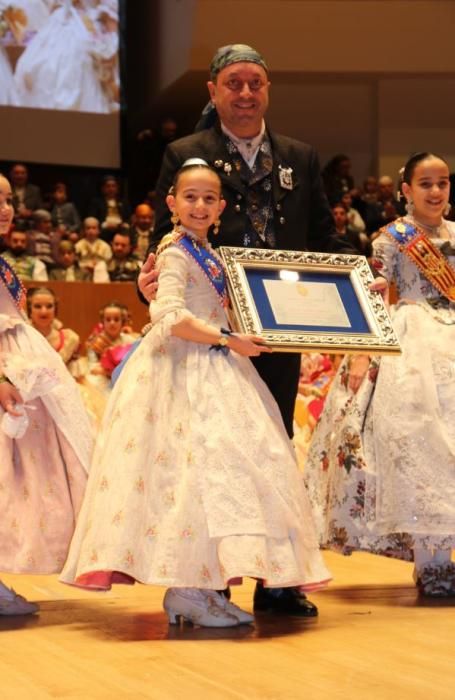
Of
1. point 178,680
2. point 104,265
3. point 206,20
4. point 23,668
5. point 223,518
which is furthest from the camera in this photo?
point 206,20

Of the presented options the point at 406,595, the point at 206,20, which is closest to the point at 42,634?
the point at 406,595

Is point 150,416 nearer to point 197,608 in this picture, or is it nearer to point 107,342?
point 197,608

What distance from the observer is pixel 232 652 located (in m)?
2.77

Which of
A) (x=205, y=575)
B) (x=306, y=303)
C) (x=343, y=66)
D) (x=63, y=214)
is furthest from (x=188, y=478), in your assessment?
(x=343, y=66)

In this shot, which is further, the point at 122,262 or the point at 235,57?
the point at 122,262

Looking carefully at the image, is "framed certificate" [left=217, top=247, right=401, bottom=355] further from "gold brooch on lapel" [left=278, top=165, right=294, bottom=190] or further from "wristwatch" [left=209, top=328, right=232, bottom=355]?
"gold brooch on lapel" [left=278, top=165, right=294, bottom=190]

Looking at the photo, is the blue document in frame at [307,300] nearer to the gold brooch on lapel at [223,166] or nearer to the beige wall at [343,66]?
the gold brooch on lapel at [223,166]

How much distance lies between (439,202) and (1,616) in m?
1.99

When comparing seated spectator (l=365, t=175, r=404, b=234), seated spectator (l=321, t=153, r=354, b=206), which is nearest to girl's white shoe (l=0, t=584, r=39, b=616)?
seated spectator (l=365, t=175, r=404, b=234)

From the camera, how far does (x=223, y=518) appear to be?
9.93 ft

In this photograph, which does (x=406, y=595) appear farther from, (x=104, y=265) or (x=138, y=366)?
(x=104, y=265)

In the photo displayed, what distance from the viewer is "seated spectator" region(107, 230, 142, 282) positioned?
999cm

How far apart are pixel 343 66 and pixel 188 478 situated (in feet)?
32.1

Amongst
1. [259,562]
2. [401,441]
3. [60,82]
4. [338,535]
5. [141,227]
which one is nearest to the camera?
[259,562]
